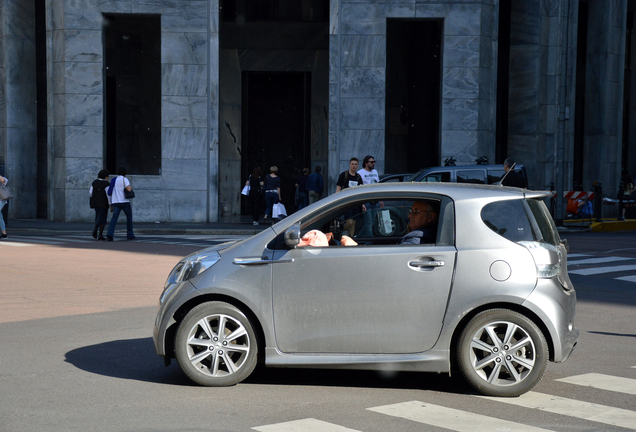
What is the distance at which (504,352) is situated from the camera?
602cm

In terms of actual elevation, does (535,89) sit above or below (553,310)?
above

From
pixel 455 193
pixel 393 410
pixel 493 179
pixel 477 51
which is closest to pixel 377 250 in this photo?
pixel 455 193

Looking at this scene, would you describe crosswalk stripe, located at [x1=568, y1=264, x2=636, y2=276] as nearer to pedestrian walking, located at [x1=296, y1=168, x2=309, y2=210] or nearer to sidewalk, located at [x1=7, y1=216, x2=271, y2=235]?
sidewalk, located at [x1=7, y1=216, x2=271, y2=235]

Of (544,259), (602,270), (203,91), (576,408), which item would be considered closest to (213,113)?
(203,91)

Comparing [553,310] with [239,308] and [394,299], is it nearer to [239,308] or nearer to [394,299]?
[394,299]

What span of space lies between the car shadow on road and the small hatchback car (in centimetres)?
33

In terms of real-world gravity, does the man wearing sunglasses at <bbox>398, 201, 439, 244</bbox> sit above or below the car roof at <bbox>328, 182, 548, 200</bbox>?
below

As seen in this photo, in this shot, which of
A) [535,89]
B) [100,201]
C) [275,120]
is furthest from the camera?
[275,120]

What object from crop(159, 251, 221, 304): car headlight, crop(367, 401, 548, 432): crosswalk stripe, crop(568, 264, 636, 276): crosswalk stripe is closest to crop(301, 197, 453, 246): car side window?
crop(159, 251, 221, 304): car headlight

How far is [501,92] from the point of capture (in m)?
36.2

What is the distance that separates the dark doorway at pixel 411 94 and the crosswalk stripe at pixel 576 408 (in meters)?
29.4

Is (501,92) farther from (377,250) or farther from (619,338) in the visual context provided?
(377,250)

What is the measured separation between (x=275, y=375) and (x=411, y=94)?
3014cm

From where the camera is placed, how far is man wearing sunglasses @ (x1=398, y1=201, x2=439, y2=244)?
20.6 feet
